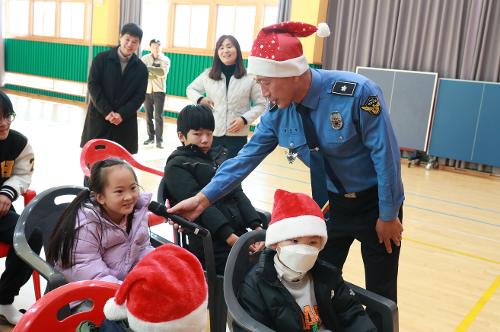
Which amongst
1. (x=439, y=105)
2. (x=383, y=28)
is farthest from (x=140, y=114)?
(x=439, y=105)

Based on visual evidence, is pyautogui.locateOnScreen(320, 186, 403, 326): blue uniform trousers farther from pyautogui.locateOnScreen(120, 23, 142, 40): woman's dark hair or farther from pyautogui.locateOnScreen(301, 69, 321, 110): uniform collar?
pyautogui.locateOnScreen(120, 23, 142, 40): woman's dark hair

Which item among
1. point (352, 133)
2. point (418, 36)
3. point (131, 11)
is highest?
point (131, 11)

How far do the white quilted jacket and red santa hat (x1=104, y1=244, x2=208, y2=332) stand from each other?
253cm

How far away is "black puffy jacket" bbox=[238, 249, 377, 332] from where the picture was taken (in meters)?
1.48

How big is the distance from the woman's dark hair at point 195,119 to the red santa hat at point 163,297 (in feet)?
4.34

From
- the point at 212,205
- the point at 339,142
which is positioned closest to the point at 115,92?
the point at 212,205

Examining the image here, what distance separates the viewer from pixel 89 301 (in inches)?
57.1

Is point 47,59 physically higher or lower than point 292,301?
higher

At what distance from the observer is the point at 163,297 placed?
1.03 m

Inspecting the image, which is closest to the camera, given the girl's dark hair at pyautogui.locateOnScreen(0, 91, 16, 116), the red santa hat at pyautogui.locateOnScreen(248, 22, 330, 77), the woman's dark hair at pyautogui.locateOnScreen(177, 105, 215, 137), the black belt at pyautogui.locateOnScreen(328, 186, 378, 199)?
the red santa hat at pyautogui.locateOnScreen(248, 22, 330, 77)

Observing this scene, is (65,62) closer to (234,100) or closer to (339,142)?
(234,100)

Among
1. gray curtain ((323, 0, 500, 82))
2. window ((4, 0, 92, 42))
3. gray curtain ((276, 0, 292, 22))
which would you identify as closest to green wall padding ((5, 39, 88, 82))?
window ((4, 0, 92, 42))

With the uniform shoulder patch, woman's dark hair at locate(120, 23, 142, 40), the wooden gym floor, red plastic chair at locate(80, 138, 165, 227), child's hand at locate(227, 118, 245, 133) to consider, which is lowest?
the wooden gym floor

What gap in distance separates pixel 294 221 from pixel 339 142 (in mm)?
325
